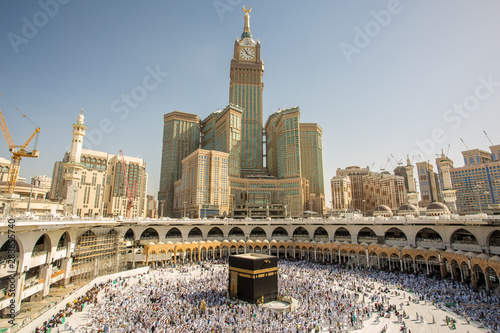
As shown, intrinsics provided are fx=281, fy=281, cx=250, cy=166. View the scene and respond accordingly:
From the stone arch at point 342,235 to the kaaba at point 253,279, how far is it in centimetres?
2586

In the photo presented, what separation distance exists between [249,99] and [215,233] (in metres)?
81.4

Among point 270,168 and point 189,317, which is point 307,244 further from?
point 270,168

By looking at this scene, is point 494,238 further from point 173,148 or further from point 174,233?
point 173,148

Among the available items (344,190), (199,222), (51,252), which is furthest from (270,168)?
(51,252)

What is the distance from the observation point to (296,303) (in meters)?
25.3

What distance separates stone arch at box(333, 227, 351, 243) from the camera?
165 feet

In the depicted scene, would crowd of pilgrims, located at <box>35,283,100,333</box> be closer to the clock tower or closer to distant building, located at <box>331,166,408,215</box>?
the clock tower

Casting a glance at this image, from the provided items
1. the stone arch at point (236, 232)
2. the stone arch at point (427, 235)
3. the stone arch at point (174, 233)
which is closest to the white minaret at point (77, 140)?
the stone arch at point (174, 233)

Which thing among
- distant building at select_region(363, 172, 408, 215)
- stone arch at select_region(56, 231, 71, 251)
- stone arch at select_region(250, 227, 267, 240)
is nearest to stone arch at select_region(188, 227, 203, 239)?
stone arch at select_region(250, 227, 267, 240)

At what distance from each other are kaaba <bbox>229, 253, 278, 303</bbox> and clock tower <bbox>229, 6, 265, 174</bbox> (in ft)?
313

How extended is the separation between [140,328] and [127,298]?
7825 millimetres

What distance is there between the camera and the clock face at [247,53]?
430 ft

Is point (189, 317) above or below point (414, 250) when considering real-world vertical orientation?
below

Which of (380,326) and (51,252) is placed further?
(51,252)
